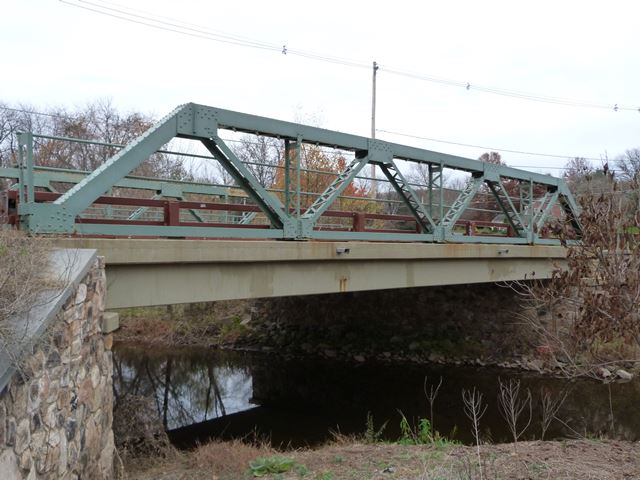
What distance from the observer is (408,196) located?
421 inches

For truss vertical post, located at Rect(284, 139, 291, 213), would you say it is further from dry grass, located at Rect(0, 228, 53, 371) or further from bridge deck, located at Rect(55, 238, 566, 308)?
dry grass, located at Rect(0, 228, 53, 371)

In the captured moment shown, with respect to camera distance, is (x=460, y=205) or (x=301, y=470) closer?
(x=301, y=470)

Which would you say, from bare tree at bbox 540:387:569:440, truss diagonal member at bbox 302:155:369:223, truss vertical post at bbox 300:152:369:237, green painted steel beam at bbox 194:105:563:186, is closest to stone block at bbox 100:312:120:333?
green painted steel beam at bbox 194:105:563:186

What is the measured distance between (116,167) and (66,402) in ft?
10.4

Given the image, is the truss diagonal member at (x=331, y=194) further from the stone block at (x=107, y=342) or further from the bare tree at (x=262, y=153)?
the bare tree at (x=262, y=153)

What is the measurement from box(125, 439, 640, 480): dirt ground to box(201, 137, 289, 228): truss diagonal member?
3362 millimetres


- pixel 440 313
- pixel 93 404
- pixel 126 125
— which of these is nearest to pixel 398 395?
pixel 440 313

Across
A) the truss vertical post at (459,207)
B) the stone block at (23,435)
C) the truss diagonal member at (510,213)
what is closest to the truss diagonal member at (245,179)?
the truss vertical post at (459,207)

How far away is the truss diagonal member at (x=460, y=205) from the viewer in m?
11.4

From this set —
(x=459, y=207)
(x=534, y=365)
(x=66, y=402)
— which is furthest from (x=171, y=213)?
(x=534, y=365)

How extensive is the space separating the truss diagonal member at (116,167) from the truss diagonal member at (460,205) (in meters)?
6.30

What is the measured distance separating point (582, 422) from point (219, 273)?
8349mm

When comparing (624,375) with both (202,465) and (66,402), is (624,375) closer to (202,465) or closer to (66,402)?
(202,465)

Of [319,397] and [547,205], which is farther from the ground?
[547,205]
